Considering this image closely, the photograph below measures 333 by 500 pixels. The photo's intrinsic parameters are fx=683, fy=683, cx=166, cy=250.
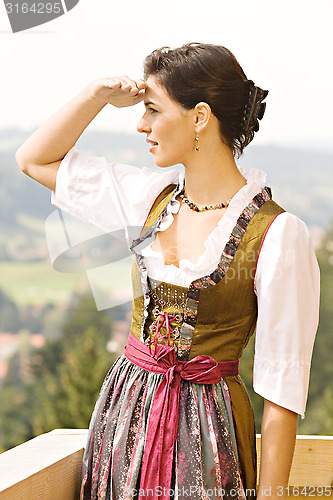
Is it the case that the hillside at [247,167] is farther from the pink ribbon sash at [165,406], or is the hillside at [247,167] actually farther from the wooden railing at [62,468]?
the pink ribbon sash at [165,406]

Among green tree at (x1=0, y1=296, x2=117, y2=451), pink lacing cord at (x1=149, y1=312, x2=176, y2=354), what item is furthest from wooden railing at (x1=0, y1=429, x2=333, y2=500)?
green tree at (x1=0, y1=296, x2=117, y2=451)

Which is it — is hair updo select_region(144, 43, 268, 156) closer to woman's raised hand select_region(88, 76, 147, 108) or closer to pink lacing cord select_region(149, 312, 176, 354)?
woman's raised hand select_region(88, 76, 147, 108)


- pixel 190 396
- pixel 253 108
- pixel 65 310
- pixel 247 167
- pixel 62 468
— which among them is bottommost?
pixel 65 310

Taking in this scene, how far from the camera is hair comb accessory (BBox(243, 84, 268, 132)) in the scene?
1.20 metres

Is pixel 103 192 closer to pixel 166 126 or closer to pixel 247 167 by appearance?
pixel 166 126

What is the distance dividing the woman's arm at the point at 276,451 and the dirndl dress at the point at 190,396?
58mm

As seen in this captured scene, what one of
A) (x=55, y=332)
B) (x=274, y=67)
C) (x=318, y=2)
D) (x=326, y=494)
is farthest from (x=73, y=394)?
(x=326, y=494)

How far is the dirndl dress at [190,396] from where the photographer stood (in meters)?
1.11

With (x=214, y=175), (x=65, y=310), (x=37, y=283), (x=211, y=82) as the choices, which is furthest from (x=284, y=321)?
(x=65, y=310)

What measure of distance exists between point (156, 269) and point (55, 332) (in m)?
5.61

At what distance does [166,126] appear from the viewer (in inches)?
45.9

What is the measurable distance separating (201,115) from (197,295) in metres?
0.31

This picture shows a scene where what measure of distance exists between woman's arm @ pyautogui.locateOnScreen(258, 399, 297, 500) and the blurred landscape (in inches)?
187

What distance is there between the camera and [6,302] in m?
6.62
